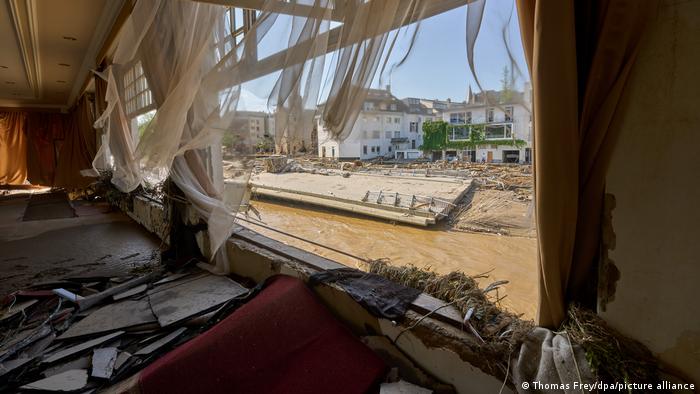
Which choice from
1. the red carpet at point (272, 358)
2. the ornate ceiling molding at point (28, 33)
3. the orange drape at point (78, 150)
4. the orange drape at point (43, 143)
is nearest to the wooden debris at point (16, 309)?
the red carpet at point (272, 358)

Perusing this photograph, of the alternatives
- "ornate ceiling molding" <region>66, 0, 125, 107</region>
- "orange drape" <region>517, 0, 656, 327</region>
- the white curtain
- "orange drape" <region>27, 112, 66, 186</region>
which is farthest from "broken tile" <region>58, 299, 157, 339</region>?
"orange drape" <region>27, 112, 66, 186</region>

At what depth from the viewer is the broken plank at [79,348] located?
128 centimetres

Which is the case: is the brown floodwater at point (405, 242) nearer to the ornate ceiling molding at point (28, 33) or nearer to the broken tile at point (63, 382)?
the ornate ceiling molding at point (28, 33)

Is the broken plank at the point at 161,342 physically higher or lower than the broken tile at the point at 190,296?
lower

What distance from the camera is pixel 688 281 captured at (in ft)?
2.03

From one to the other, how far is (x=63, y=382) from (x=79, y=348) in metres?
0.22

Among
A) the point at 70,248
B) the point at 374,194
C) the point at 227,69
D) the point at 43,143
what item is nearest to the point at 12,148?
the point at 43,143

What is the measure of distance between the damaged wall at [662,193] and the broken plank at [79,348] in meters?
1.83

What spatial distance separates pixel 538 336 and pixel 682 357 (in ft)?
0.83

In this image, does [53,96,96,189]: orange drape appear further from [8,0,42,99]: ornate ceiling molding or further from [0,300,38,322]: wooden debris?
[0,300,38,322]: wooden debris

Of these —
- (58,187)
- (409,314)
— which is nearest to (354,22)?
(409,314)

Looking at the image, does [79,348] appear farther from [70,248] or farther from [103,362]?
[70,248]

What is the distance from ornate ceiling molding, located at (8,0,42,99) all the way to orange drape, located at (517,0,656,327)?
3996mm

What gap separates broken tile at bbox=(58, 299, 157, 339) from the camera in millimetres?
1464
